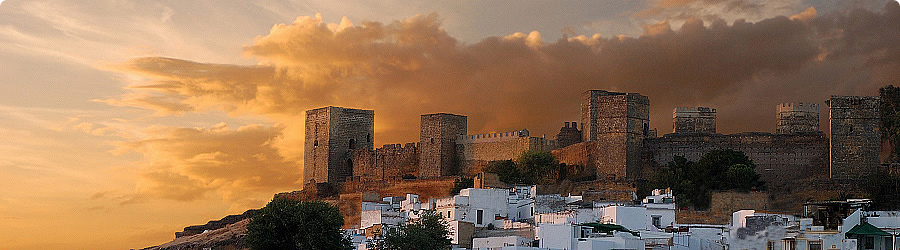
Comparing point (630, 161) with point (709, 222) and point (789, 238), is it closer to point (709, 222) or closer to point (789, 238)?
point (709, 222)

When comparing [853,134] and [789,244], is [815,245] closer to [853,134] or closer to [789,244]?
[789,244]

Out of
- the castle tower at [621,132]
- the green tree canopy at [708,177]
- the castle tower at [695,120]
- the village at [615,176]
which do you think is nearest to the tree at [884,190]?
the village at [615,176]

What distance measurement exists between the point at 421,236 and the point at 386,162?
868 inches

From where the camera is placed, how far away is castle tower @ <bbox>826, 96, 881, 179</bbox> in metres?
43.8

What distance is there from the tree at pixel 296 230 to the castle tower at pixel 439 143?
1754 cm

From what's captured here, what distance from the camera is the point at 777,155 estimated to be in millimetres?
45938

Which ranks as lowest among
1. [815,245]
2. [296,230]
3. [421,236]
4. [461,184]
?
[815,245]

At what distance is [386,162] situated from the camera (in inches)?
2258

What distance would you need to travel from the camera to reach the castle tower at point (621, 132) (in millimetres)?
47188

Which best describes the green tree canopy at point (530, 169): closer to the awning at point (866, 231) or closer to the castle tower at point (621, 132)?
the castle tower at point (621, 132)

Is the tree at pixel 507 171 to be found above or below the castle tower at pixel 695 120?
below

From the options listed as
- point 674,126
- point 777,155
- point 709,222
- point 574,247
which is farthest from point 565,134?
point 574,247

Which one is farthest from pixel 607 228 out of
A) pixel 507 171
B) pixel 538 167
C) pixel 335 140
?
pixel 335 140

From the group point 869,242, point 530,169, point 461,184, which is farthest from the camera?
point 461,184
